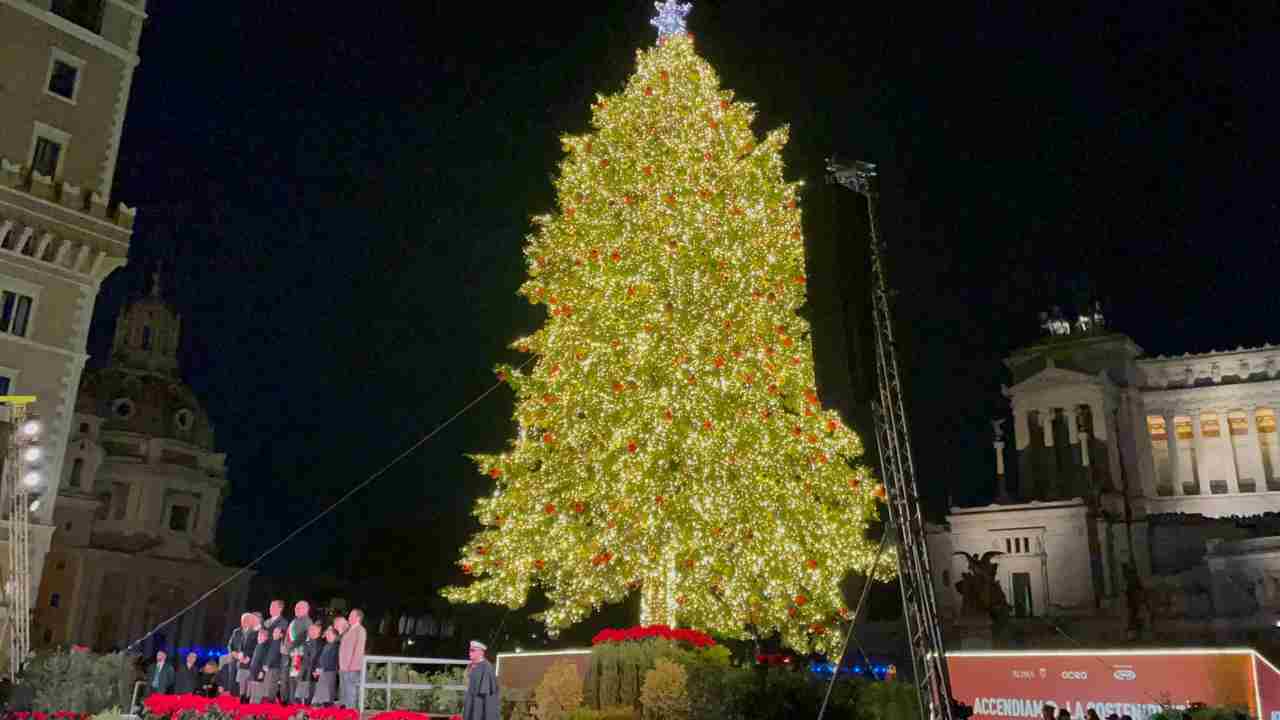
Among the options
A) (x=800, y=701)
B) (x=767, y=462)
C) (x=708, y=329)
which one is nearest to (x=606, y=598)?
(x=767, y=462)

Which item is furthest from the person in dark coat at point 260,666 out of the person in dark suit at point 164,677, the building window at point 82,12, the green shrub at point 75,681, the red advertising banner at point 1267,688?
the building window at point 82,12

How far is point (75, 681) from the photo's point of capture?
15938 mm

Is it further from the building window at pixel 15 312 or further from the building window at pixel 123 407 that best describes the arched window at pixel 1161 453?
the building window at pixel 123 407

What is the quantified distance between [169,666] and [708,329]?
1142 centimetres

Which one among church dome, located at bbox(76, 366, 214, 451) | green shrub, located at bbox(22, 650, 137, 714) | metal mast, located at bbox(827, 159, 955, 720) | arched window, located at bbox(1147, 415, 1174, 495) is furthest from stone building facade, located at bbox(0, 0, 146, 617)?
arched window, located at bbox(1147, 415, 1174, 495)

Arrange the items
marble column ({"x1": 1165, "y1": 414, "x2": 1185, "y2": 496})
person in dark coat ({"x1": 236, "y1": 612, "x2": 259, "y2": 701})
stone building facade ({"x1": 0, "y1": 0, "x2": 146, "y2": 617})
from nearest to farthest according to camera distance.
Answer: person in dark coat ({"x1": 236, "y1": 612, "x2": 259, "y2": 701}), stone building facade ({"x1": 0, "y1": 0, "x2": 146, "y2": 617}), marble column ({"x1": 1165, "y1": 414, "x2": 1185, "y2": 496})

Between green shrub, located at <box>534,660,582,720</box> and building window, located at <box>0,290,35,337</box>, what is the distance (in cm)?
2141

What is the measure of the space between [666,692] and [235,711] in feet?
18.0

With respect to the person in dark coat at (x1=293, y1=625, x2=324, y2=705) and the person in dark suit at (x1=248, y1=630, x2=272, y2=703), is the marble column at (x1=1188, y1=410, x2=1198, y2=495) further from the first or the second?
the person in dark suit at (x1=248, y1=630, x2=272, y2=703)

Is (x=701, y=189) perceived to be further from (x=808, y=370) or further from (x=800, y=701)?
(x=800, y=701)

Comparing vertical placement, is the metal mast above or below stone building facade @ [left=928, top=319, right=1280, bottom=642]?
below

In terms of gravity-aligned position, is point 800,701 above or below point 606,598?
below

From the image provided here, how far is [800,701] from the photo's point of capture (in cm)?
1145

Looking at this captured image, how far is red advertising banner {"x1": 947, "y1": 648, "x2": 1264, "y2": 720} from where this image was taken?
509 inches
